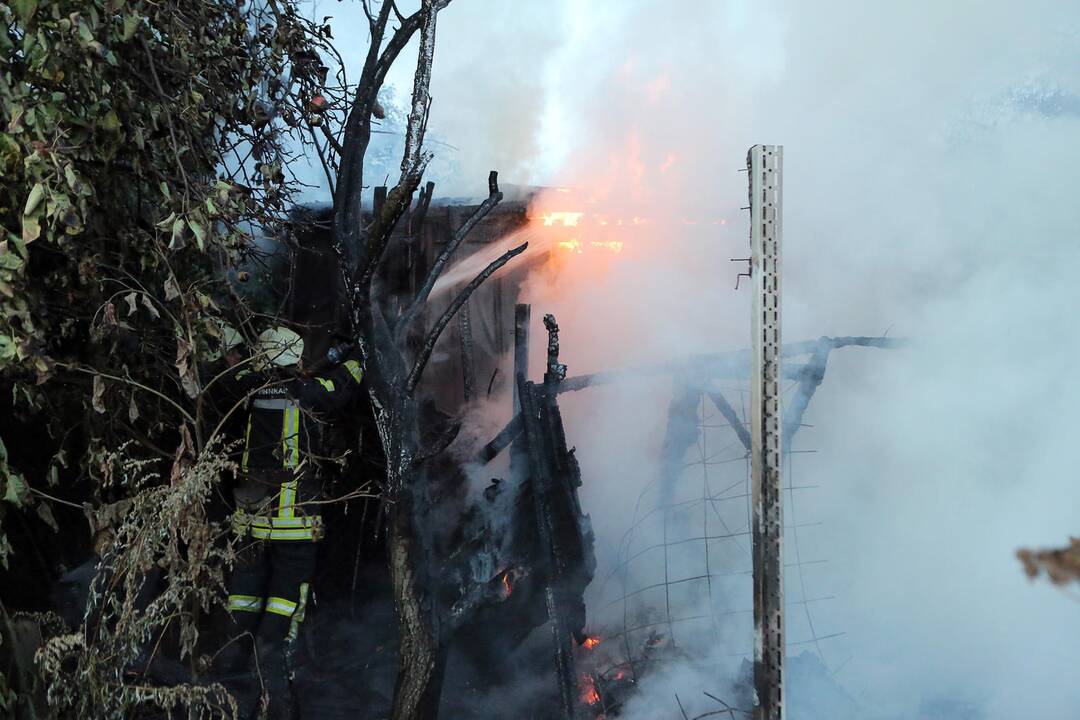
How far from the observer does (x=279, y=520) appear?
416 centimetres

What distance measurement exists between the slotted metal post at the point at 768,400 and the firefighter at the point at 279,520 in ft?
7.49

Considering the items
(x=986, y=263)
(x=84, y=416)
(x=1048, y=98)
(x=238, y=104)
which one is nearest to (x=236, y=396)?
(x=84, y=416)

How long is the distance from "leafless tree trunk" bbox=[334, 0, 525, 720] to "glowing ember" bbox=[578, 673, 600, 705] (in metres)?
0.96

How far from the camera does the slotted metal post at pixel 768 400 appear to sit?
8.10 ft

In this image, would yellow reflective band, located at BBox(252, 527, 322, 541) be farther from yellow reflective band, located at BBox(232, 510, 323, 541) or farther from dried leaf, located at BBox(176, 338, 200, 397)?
dried leaf, located at BBox(176, 338, 200, 397)

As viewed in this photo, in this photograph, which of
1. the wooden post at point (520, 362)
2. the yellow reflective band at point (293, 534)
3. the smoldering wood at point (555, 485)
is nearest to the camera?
the smoldering wood at point (555, 485)

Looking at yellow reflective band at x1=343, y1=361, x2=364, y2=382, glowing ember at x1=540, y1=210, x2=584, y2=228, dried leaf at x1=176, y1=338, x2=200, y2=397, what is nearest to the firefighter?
yellow reflective band at x1=343, y1=361, x2=364, y2=382

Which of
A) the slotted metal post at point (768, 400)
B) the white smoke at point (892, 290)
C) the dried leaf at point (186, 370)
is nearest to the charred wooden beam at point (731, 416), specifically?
the white smoke at point (892, 290)

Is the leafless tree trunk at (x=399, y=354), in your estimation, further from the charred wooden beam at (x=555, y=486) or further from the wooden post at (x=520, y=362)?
the wooden post at (x=520, y=362)

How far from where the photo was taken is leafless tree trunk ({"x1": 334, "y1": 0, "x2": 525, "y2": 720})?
10.8 feet

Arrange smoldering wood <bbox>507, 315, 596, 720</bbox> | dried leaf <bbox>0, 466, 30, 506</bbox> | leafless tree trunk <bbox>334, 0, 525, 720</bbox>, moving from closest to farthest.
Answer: dried leaf <bbox>0, 466, 30, 506</bbox> < leafless tree trunk <bbox>334, 0, 525, 720</bbox> < smoldering wood <bbox>507, 315, 596, 720</bbox>

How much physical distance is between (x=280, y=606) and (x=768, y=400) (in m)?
2.94

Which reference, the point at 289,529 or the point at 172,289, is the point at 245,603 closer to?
the point at 289,529

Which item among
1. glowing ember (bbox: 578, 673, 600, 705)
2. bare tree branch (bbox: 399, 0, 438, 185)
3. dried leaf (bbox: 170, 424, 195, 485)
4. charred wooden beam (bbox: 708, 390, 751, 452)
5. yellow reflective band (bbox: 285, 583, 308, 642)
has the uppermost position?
bare tree branch (bbox: 399, 0, 438, 185)
